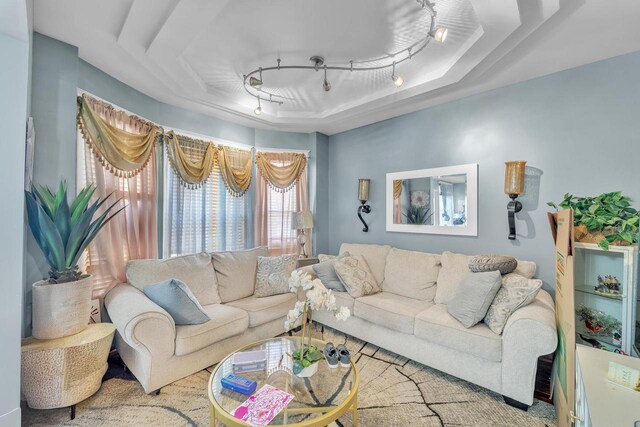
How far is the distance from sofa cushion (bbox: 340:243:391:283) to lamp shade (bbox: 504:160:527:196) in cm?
138

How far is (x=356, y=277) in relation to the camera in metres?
2.88

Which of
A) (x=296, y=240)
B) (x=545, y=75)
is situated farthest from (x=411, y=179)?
(x=296, y=240)

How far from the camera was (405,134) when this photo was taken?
11.4ft

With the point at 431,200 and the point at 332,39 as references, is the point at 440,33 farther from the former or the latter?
the point at 431,200

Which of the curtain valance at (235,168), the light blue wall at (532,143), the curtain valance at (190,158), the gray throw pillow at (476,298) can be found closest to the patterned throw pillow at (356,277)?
the light blue wall at (532,143)

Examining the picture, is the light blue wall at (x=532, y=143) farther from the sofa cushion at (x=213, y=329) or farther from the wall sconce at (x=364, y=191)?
the sofa cushion at (x=213, y=329)

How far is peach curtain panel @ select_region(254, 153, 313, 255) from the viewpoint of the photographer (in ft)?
12.8

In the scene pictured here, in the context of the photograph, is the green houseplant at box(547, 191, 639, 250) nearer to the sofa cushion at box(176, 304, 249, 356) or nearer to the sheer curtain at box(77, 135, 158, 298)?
the sofa cushion at box(176, 304, 249, 356)

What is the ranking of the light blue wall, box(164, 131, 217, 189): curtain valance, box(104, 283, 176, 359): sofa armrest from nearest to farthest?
box(104, 283, 176, 359): sofa armrest
the light blue wall
box(164, 131, 217, 189): curtain valance

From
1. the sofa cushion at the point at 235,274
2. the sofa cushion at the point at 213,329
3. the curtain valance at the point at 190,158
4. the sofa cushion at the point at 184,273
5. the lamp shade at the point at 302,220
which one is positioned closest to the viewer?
the sofa cushion at the point at 213,329

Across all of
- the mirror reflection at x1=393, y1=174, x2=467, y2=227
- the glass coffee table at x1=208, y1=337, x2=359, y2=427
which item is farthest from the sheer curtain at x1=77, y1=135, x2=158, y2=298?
the mirror reflection at x1=393, y1=174, x2=467, y2=227

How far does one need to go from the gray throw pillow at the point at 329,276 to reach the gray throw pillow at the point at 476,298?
1162 mm

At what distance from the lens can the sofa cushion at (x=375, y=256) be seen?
10.4 feet

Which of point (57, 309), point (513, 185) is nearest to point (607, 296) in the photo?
point (513, 185)
